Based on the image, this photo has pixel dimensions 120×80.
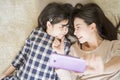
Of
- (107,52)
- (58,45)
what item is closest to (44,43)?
(58,45)

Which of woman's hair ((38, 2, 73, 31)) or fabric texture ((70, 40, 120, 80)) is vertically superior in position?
woman's hair ((38, 2, 73, 31))

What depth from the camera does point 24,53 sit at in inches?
57.4

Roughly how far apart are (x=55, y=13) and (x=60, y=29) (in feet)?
0.28

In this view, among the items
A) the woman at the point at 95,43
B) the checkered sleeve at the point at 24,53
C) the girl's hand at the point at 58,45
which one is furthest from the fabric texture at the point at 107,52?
the checkered sleeve at the point at 24,53

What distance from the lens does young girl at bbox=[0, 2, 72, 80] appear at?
1.41 m

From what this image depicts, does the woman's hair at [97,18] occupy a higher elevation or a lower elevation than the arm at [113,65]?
higher

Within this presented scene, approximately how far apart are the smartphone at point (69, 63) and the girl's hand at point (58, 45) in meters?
0.03

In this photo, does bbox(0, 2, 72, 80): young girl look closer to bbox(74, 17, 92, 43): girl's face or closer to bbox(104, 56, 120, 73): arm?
bbox(74, 17, 92, 43): girl's face

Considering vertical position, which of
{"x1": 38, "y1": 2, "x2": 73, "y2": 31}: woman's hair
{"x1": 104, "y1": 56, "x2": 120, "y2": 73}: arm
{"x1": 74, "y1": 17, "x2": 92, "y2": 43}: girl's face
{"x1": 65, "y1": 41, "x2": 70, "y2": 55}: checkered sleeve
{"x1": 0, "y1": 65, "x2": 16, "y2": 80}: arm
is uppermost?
{"x1": 38, "y1": 2, "x2": 73, "y2": 31}: woman's hair

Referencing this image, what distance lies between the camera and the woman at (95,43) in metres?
1.37

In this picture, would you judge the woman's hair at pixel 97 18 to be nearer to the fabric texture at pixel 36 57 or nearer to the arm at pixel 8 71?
the fabric texture at pixel 36 57

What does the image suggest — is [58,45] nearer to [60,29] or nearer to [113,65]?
[60,29]

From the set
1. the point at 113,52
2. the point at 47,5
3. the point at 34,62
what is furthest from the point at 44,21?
the point at 113,52

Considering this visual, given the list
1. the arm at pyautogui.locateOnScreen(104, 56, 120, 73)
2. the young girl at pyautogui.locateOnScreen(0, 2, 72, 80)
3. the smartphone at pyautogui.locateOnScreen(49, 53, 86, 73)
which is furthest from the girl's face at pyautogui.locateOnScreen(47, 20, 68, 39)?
the arm at pyautogui.locateOnScreen(104, 56, 120, 73)
